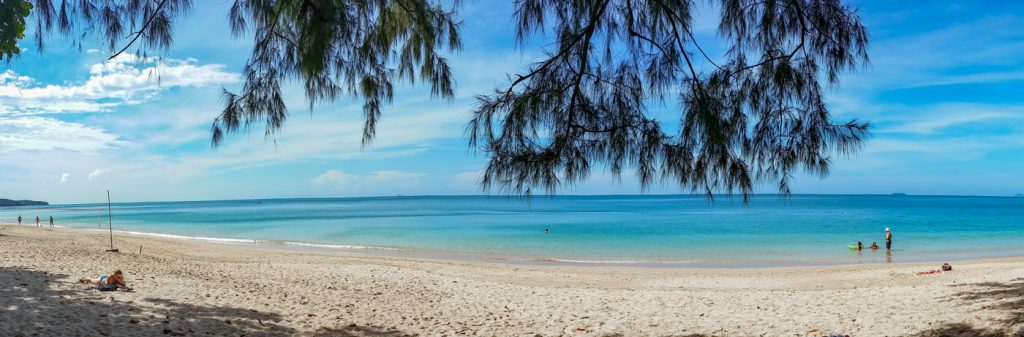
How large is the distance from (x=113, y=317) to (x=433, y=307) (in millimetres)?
4049

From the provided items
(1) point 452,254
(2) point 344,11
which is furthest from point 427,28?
(1) point 452,254

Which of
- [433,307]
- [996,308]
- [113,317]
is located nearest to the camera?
[113,317]

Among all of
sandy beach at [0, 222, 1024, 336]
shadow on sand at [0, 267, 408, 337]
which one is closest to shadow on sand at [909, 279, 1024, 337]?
sandy beach at [0, 222, 1024, 336]

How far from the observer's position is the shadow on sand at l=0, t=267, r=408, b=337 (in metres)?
5.62

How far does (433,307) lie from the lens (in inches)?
343

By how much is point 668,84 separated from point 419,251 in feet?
67.5

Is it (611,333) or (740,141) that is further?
(611,333)

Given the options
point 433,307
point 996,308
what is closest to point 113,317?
point 433,307

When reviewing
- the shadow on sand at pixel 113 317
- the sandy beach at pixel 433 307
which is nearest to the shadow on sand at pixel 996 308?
the sandy beach at pixel 433 307

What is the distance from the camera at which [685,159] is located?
369 cm

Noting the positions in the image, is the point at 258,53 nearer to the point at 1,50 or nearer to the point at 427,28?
the point at 427,28

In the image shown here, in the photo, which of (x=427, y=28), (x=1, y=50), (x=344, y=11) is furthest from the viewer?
(x=427, y=28)

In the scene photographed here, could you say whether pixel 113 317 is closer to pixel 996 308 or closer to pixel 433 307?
pixel 433 307

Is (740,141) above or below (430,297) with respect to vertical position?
above
